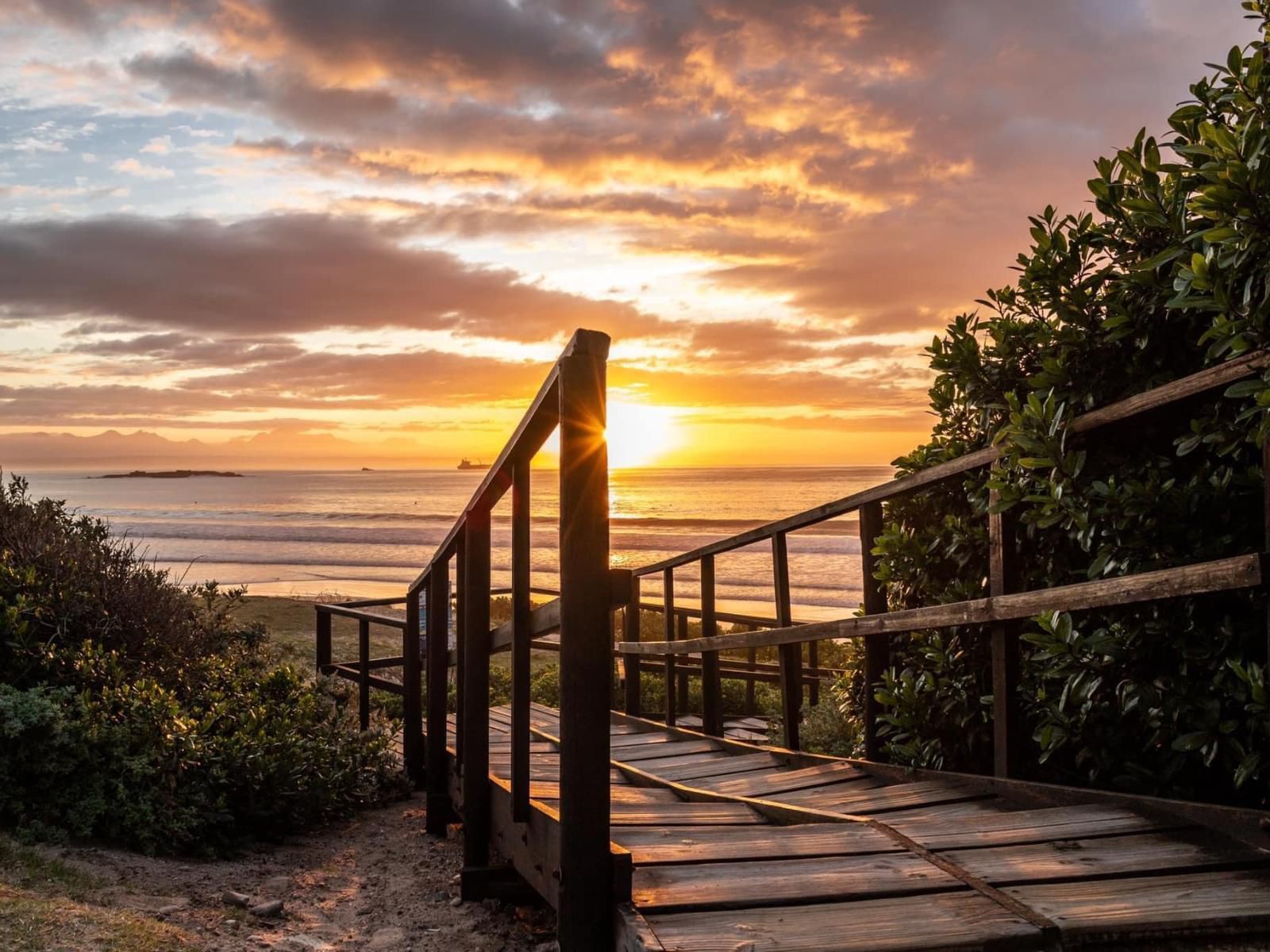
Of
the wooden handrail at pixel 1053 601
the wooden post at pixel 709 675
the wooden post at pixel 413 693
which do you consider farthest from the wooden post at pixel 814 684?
the wooden handrail at pixel 1053 601

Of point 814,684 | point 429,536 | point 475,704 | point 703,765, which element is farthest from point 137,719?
point 429,536

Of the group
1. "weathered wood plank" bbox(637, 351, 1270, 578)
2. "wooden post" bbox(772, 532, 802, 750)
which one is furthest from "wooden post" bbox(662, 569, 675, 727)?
"wooden post" bbox(772, 532, 802, 750)

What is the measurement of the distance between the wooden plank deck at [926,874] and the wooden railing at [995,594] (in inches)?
19.4

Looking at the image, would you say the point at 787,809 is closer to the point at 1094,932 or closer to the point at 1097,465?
the point at 1094,932

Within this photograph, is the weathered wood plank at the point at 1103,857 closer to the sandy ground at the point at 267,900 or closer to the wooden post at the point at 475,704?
the sandy ground at the point at 267,900

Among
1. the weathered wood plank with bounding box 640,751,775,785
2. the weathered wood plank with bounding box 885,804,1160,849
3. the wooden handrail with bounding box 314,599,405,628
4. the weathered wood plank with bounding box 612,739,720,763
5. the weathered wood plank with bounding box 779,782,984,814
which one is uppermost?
the wooden handrail with bounding box 314,599,405,628

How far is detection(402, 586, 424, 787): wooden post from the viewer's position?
5.90 m

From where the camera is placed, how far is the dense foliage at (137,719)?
4.21 m

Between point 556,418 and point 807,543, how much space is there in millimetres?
39541

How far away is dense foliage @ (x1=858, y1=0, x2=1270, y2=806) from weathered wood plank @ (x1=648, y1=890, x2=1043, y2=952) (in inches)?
37.6

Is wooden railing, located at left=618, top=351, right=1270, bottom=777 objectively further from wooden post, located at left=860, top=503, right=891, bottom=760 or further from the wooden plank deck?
the wooden plank deck

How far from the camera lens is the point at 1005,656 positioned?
347cm

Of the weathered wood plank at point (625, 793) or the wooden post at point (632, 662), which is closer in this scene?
the weathered wood plank at point (625, 793)

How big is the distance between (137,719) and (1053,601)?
3997 millimetres
